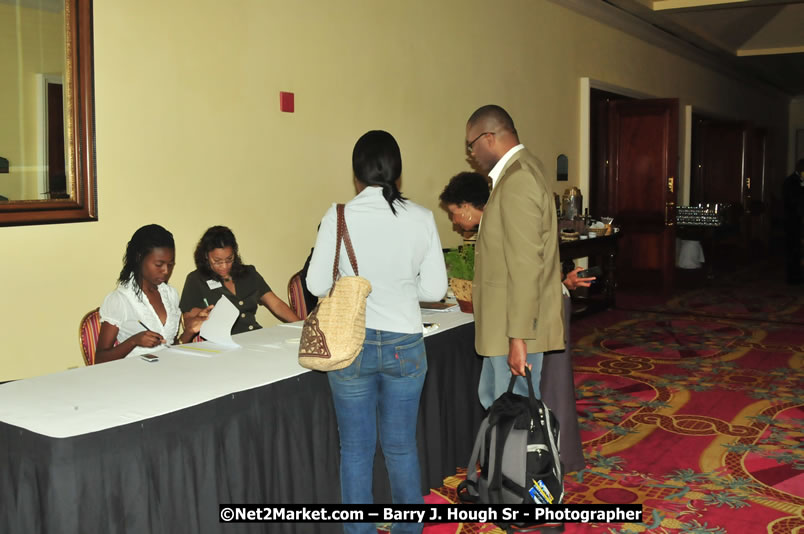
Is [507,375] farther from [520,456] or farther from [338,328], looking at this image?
[338,328]

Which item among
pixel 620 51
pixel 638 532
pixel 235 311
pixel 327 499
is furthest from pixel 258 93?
pixel 620 51

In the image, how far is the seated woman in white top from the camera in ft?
11.0

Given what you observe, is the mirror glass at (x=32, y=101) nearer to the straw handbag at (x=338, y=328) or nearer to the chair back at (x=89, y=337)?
the chair back at (x=89, y=337)

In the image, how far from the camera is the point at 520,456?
9.31 ft

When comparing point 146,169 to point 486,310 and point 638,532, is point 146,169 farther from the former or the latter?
point 638,532

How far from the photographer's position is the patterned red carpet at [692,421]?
133 inches

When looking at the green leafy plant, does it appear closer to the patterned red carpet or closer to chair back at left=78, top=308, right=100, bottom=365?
the patterned red carpet

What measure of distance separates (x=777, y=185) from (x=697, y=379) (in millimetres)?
14343

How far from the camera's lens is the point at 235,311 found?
3055 millimetres

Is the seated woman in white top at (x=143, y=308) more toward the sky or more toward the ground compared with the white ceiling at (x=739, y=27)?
more toward the ground

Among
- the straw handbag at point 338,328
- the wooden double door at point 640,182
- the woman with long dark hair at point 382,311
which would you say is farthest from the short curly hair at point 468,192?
the wooden double door at point 640,182

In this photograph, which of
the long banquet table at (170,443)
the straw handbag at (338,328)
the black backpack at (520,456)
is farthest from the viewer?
the black backpack at (520,456)

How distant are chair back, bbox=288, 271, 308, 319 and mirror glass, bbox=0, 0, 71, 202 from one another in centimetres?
143

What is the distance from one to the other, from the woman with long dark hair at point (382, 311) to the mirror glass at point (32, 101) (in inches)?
73.3
